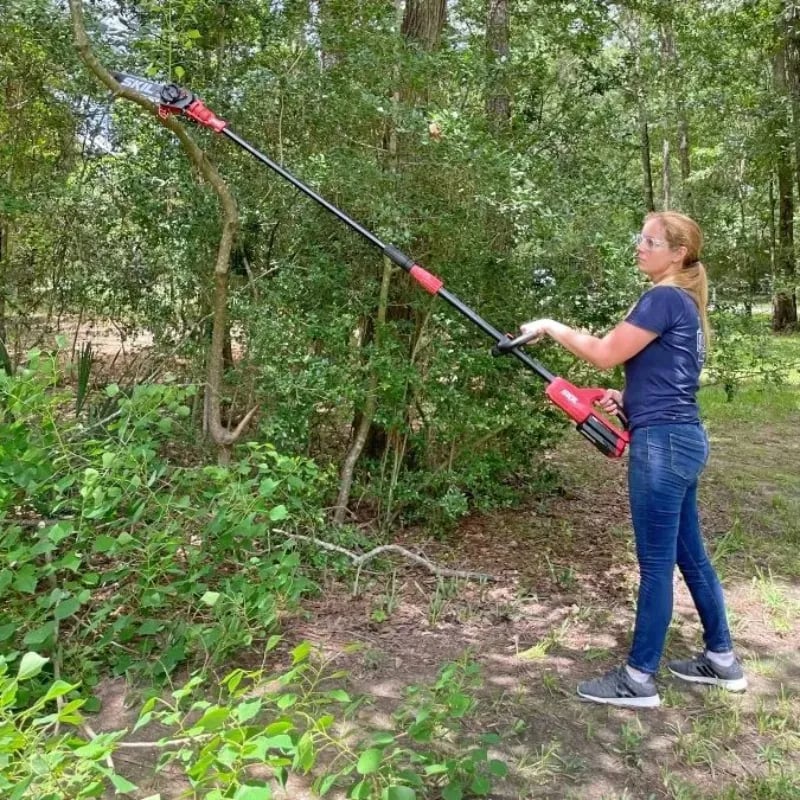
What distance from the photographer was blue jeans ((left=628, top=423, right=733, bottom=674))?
2.89 m

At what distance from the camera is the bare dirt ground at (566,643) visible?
2.66 m

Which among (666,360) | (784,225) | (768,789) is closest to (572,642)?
(768,789)

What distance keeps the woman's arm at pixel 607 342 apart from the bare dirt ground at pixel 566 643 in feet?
4.52

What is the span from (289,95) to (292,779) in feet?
11.3

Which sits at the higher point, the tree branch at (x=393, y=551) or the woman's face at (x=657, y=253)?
the woman's face at (x=657, y=253)

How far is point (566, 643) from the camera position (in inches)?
140

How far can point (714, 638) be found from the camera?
10.5 feet

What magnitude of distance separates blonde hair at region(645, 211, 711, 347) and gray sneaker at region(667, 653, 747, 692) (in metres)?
1.40

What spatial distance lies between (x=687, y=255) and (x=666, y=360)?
16.5 inches

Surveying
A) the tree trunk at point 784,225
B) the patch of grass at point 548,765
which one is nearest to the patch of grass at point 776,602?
the patch of grass at point 548,765

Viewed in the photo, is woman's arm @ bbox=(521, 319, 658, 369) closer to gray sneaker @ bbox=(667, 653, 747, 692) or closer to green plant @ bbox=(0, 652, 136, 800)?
gray sneaker @ bbox=(667, 653, 747, 692)

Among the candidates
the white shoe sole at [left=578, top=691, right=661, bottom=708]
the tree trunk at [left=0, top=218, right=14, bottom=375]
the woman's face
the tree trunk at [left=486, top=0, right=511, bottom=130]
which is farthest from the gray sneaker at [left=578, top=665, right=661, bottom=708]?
the tree trunk at [left=0, top=218, right=14, bottom=375]

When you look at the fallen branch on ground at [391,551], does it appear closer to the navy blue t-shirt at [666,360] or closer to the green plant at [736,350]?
the navy blue t-shirt at [666,360]

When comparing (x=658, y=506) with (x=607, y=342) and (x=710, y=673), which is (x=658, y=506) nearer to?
(x=607, y=342)
